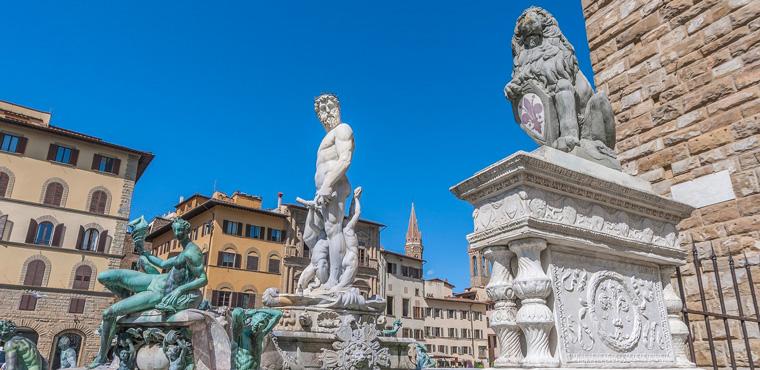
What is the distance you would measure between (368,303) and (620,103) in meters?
4.37

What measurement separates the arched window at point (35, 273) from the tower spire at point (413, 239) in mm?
52426

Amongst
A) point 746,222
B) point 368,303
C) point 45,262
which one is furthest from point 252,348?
point 45,262

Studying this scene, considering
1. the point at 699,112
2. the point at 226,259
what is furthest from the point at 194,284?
the point at 226,259

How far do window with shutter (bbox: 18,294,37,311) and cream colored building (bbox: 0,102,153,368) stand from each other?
0.05 metres

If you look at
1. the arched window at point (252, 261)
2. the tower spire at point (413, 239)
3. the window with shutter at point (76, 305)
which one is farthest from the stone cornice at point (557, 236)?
the tower spire at point (413, 239)

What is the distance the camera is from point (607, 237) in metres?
3.08

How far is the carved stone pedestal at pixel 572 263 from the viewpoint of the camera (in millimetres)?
2678

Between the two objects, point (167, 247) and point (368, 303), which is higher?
point (167, 247)

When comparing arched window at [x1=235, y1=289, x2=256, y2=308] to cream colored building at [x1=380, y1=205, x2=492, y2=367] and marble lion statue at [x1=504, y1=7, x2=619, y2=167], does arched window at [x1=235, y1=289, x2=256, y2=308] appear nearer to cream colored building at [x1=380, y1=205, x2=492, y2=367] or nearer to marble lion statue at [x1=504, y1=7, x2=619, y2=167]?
cream colored building at [x1=380, y1=205, x2=492, y2=367]

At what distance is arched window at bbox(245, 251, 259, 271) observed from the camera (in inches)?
1483

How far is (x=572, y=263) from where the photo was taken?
2.93 metres

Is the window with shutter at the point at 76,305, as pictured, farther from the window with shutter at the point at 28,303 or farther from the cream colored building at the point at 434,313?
the cream colored building at the point at 434,313

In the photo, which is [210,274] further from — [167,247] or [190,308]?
[190,308]

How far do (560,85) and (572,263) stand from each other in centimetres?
147
